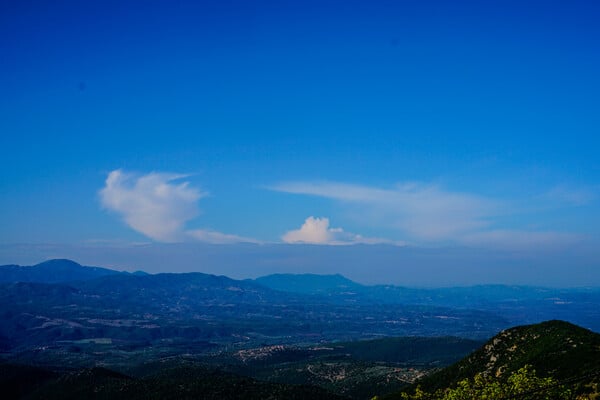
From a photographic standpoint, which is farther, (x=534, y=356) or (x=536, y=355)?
(x=536, y=355)

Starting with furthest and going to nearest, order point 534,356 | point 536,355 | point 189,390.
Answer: point 189,390
point 536,355
point 534,356

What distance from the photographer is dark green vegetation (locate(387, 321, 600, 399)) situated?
95.3m

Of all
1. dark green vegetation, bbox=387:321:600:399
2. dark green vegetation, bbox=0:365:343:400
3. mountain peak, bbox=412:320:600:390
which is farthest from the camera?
dark green vegetation, bbox=0:365:343:400

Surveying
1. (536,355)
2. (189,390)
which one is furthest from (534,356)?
(189,390)

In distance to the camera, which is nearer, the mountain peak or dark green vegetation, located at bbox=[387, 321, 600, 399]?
dark green vegetation, located at bbox=[387, 321, 600, 399]

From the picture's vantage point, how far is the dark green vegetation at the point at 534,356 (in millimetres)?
95312

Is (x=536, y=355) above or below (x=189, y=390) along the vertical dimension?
above

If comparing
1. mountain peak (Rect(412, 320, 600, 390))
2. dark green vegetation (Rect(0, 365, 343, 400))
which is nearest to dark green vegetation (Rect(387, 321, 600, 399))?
mountain peak (Rect(412, 320, 600, 390))

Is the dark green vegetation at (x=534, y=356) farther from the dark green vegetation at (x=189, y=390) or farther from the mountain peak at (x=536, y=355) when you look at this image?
the dark green vegetation at (x=189, y=390)

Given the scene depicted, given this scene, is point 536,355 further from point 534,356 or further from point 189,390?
point 189,390

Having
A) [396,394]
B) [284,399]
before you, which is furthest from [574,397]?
[284,399]

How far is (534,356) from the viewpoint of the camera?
4220 inches

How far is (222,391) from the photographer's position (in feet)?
561

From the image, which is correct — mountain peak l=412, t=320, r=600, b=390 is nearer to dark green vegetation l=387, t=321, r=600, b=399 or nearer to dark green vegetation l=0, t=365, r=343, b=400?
dark green vegetation l=387, t=321, r=600, b=399
